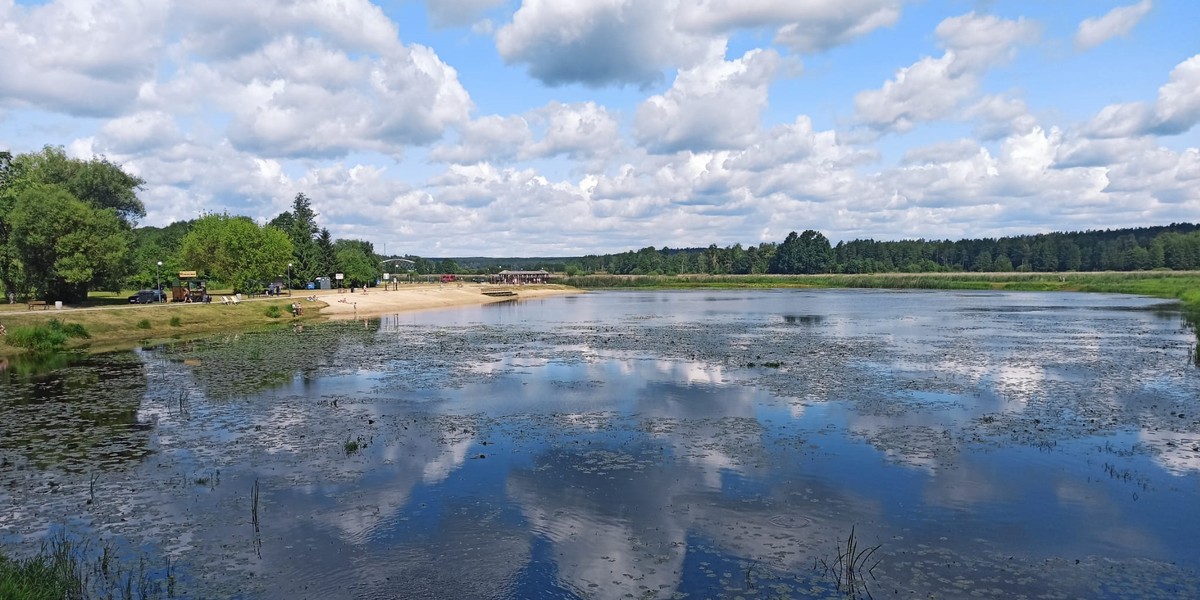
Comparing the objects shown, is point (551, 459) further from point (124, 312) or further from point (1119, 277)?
point (1119, 277)

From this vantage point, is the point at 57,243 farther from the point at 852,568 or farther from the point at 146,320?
the point at 852,568

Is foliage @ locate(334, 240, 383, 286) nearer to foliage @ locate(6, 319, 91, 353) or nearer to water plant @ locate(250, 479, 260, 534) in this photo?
foliage @ locate(6, 319, 91, 353)

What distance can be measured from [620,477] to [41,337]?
48.3 meters

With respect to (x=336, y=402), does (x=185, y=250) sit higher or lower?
higher

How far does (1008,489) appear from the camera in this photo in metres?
18.6

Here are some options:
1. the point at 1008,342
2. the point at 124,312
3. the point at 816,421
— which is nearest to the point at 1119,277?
the point at 1008,342

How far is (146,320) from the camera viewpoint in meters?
62.6

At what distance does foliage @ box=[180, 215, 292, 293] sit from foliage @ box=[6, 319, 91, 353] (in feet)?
144

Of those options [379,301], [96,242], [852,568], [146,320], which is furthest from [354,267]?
[852,568]

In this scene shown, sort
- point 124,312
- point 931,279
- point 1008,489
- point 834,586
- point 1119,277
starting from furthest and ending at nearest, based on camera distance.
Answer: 1. point 931,279
2. point 1119,277
3. point 124,312
4. point 1008,489
5. point 834,586

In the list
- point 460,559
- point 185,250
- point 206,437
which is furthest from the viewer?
point 185,250

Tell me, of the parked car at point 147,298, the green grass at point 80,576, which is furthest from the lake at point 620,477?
the parked car at point 147,298

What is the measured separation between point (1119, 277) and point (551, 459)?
637 ft

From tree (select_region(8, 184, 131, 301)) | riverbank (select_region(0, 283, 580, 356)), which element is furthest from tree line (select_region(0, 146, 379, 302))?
riverbank (select_region(0, 283, 580, 356))
